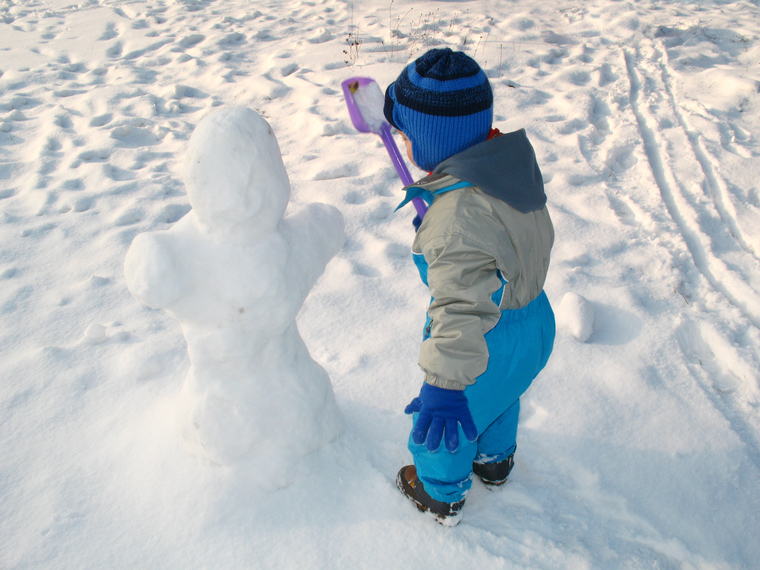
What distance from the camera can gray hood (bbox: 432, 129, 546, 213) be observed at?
1.13 metres

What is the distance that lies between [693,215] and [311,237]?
242 cm

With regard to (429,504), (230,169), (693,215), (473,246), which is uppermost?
(230,169)

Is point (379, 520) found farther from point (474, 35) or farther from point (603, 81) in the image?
point (474, 35)

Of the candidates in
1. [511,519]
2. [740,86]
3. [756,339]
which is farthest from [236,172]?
[740,86]

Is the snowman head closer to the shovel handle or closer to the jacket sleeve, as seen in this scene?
the jacket sleeve

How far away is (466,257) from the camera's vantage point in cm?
110

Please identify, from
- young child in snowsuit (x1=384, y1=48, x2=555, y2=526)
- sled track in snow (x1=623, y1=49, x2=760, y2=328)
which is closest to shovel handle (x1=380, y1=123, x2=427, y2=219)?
young child in snowsuit (x1=384, y1=48, x2=555, y2=526)

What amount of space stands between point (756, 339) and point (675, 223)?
86 centimetres

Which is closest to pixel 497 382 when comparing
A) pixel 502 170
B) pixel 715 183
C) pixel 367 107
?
pixel 502 170

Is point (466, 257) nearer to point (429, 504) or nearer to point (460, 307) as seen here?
point (460, 307)

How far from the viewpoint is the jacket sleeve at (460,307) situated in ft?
3.58

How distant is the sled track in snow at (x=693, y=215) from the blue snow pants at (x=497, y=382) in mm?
1442

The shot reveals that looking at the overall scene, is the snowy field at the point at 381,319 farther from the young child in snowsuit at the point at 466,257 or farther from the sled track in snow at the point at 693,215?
the young child in snowsuit at the point at 466,257

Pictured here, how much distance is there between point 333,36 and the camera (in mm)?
4945
